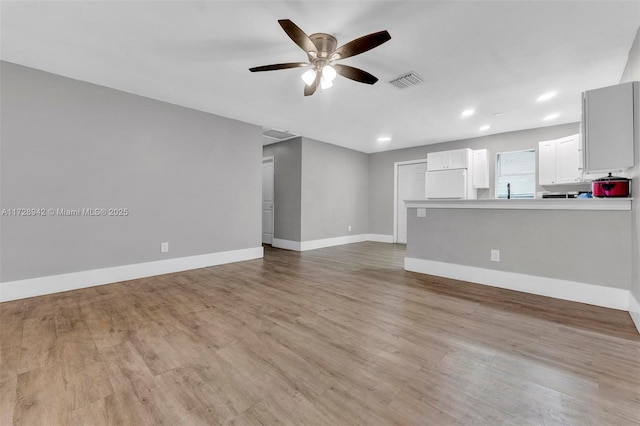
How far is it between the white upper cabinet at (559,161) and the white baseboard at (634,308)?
8.73ft

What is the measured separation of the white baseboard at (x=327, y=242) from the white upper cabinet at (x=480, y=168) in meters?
2.44

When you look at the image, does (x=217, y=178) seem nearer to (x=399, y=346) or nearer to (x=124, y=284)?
(x=124, y=284)

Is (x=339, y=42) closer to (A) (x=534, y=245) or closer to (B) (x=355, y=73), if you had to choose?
(B) (x=355, y=73)

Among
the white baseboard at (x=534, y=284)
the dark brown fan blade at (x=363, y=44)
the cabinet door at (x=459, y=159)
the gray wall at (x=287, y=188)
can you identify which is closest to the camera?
the dark brown fan blade at (x=363, y=44)

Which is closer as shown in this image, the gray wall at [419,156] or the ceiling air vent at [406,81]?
the ceiling air vent at [406,81]

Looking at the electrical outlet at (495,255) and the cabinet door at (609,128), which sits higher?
the cabinet door at (609,128)

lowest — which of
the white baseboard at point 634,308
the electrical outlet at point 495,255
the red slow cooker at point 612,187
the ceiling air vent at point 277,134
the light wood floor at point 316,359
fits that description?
the light wood floor at point 316,359

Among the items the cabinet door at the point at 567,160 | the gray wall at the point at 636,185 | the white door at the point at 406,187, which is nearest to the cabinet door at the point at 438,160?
the white door at the point at 406,187

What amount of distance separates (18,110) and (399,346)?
4411mm

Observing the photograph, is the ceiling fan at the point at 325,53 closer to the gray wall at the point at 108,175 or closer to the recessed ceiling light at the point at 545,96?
the gray wall at the point at 108,175

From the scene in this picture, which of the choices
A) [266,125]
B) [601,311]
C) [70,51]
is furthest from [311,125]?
[601,311]

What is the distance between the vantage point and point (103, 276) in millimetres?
3342

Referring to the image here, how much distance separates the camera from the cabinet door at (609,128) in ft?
7.64

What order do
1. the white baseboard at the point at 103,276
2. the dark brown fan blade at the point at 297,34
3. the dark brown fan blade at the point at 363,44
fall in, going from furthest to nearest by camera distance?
1. the white baseboard at the point at 103,276
2. the dark brown fan blade at the point at 363,44
3. the dark brown fan blade at the point at 297,34
